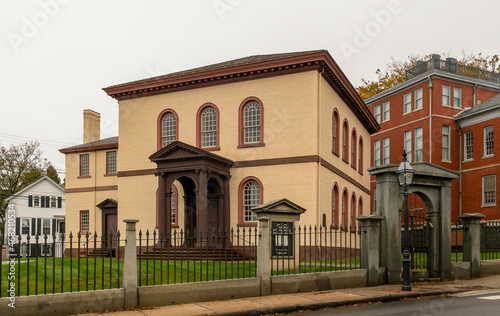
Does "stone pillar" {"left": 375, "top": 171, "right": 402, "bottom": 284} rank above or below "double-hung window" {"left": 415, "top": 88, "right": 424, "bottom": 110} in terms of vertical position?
below

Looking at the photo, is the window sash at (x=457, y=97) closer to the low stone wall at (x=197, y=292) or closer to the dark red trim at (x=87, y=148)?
the dark red trim at (x=87, y=148)

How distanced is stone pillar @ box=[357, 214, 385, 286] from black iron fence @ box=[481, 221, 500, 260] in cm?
503

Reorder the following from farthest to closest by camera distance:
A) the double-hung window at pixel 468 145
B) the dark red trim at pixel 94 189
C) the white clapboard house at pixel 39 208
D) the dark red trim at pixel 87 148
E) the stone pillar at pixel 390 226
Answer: the white clapboard house at pixel 39 208
the double-hung window at pixel 468 145
the dark red trim at pixel 87 148
the dark red trim at pixel 94 189
the stone pillar at pixel 390 226

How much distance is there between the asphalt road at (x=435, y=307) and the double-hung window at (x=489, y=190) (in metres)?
23.9

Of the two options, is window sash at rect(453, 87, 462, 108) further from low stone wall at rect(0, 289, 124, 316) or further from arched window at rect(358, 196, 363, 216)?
low stone wall at rect(0, 289, 124, 316)

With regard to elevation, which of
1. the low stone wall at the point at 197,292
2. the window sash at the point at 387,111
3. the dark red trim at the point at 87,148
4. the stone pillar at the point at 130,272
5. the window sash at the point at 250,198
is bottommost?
the low stone wall at the point at 197,292

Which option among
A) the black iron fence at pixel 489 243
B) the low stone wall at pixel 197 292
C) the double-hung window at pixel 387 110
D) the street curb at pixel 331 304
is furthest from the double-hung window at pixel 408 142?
the low stone wall at pixel 197 292

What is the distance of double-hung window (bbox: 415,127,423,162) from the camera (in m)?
39.2

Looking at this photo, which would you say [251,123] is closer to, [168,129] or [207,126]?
[207,126]

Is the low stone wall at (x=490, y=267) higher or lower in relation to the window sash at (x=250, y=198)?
lower

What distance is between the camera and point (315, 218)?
23.3 m

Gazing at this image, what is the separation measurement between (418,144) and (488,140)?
5168 millimetres

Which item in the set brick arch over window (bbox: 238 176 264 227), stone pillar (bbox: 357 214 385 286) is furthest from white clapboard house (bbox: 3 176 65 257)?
stone pillar (bbox: 357 214 385 286)

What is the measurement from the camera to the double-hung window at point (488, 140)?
35.5 metres
